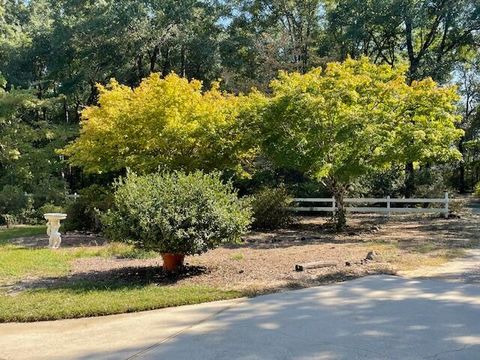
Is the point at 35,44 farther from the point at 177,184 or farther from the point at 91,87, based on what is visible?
the point at 177,184

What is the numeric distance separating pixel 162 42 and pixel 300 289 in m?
25.7

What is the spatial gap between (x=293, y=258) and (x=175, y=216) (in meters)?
3.33

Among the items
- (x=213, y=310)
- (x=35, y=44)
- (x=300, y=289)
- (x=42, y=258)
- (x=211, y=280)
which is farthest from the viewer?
(x=35, y=44)

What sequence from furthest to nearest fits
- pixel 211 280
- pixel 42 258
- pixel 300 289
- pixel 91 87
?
1. pixel 91 87
2. pixel 42 258
3. pixel 211 280
4. pixel 300 289

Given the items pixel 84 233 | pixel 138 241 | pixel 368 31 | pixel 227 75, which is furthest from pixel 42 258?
pixel 368 31

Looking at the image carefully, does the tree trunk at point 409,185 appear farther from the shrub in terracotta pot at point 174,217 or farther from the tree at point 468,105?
the shrub in terracotta pot at point 174,217

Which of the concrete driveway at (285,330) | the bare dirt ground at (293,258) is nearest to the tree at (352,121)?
the bare dirt ground at (293,258)

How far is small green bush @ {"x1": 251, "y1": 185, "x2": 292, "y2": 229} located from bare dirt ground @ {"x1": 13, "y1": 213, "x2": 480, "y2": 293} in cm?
80

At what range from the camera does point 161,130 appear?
51.9 feet

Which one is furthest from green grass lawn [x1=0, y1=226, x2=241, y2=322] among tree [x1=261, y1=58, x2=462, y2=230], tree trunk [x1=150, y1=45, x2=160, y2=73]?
tree trunk [x1=150, y1=45, x2=160, y2=73]

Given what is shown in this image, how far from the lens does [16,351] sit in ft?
16.7

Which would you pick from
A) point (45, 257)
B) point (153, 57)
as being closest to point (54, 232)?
point (45, 257)

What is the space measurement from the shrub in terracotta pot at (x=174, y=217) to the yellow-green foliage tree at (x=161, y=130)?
6.97m

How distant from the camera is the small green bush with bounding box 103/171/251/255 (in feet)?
26.5
